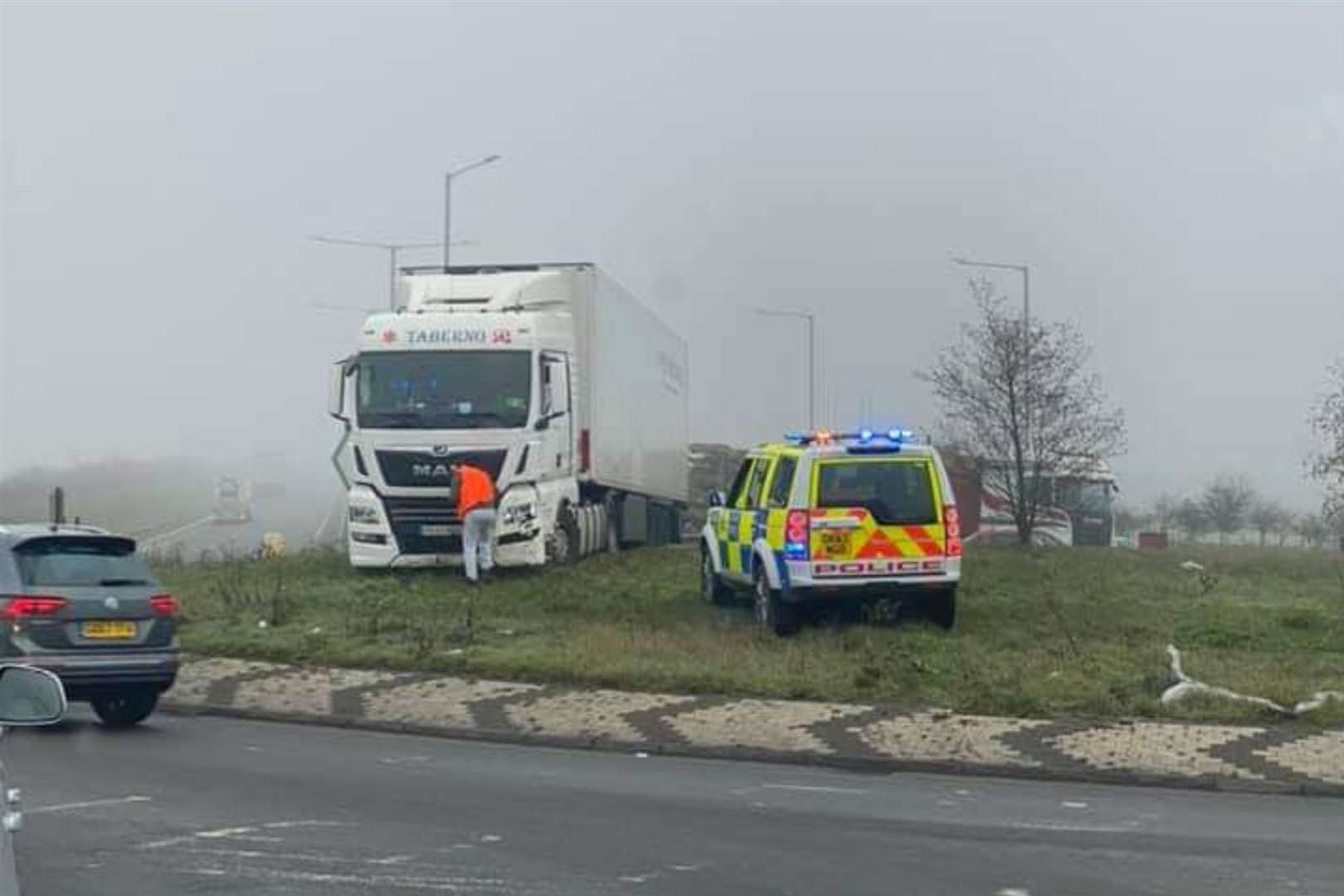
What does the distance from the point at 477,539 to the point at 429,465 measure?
1.14 metres

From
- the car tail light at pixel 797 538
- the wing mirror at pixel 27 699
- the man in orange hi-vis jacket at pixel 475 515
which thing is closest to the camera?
the wing mirror at pixel 27 699

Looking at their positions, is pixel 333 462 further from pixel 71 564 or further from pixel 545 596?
pixel 71 564

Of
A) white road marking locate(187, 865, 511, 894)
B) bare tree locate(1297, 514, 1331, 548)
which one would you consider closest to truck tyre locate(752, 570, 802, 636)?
white road marking locate(187, 865, 511, 894)

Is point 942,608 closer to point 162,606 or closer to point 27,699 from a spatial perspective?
point 162,606

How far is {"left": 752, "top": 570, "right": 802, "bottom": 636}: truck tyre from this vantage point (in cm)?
1805

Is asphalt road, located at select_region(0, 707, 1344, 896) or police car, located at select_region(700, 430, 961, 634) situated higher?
police car, located at select_region(700, 430, 961, 634)

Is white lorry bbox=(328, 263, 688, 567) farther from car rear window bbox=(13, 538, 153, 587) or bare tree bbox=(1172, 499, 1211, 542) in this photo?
bare tree bbox=(1172, 499, 1211, 542)

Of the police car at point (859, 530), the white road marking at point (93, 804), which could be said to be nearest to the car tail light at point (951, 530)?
the police car at point (859, 530)

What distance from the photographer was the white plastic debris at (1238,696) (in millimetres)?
13781

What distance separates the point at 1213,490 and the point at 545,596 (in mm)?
56001

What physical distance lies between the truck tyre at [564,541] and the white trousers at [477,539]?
122 cm

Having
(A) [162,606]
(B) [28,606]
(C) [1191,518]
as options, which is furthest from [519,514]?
(C) [1191,518]

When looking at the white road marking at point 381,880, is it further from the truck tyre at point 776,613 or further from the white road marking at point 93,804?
the truck tyre at point 776,613

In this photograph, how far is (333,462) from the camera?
24203 mm
